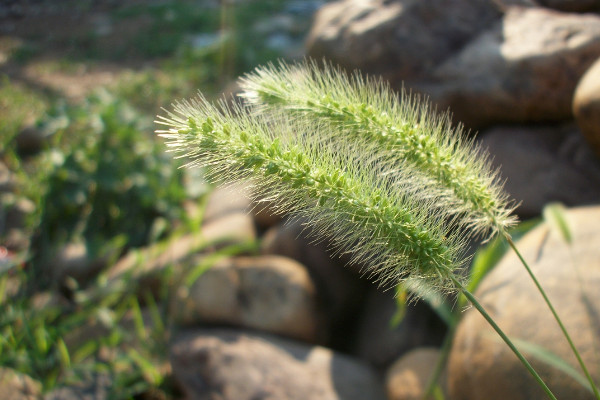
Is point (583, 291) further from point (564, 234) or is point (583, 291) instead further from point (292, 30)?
point (292, 30)

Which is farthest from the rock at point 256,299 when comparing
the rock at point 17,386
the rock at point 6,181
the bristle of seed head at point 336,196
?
the rock at point 6,181

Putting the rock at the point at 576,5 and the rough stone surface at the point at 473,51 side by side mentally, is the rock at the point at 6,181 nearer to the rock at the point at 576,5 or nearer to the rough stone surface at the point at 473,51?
the rough stone surface at the point at 473,51

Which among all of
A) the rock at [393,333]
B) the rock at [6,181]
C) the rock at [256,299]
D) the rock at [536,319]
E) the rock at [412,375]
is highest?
the rock at [6,181]

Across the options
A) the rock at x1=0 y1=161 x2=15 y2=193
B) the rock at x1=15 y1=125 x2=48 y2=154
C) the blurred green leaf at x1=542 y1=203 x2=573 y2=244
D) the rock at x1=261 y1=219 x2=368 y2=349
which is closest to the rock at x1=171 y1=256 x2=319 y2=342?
the rock at x1=261 y1=219 x2=368 y2=349

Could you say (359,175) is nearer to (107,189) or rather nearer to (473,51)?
(473,51)

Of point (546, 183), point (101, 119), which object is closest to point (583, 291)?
point (546, 183)

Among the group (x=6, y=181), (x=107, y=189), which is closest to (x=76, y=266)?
(x=107, y=189)

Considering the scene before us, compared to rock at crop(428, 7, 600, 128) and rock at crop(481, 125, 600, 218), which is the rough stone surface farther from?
rock at crop(481, 125, 600, 218)
